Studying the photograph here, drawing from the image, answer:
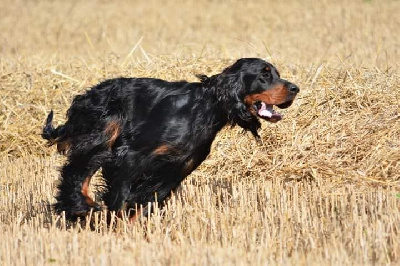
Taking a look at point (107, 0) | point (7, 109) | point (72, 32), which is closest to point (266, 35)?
point (72, 32)

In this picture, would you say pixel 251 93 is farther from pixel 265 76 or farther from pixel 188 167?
pixel 188 167

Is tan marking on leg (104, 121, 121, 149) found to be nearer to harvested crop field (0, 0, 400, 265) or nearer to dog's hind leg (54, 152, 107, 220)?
dog's hind leg (54, 152, 107, 220)

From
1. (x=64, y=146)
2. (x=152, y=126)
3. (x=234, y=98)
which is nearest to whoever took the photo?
(x=234, y=98)

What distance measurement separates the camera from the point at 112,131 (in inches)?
225

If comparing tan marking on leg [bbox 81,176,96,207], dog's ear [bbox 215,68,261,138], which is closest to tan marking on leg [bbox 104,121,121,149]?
tan marking on leg [bbox 81,176,96,207]

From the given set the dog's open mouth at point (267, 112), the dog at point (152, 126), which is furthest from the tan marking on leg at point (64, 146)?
the dog's open mouth at point (267, 112)

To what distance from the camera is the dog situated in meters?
5.38

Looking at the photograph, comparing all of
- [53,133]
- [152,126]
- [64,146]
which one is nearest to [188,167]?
[152,126]

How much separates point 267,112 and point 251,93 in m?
0.17

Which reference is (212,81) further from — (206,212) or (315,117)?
(315,117)

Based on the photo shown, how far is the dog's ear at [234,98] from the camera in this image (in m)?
5.36

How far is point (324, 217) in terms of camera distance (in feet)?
17.5

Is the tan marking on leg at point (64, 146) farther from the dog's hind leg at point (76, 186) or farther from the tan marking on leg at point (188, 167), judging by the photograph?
the tan marking on leg at point (188, 167)

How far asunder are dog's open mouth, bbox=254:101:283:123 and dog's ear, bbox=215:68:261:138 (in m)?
0.07
